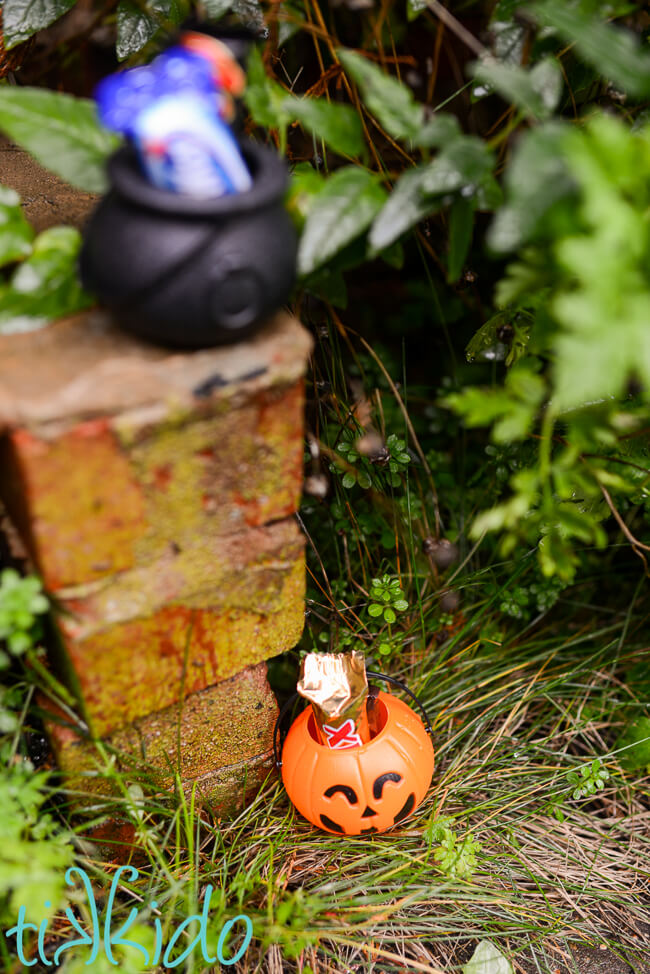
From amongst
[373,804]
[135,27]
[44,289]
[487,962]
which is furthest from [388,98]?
[487,962]

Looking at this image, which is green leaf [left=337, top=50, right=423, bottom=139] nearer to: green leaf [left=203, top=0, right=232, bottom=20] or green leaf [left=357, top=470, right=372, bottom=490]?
green leaf [left=203, top=0, right=232, bottom=20]

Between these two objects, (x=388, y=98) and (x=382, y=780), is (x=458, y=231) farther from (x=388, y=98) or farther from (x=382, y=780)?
(x=382, y=780)

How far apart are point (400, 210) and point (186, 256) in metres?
0.37

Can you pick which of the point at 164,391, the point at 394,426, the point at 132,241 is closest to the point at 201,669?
the point at 164,391

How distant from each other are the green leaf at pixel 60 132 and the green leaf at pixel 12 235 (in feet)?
0.36

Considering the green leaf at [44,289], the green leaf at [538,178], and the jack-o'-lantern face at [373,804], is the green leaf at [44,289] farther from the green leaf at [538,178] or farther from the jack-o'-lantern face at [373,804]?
the jack-o'-lantern face at [373,804]

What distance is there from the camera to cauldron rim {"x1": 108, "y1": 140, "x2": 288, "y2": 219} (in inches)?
39.2

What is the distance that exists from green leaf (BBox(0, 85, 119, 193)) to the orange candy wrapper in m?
0.95

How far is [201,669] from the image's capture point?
4.64ft

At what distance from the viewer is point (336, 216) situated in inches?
45.8

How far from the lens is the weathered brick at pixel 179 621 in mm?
1215

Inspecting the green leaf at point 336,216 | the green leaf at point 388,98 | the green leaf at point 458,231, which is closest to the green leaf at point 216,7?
the green leaf at point 388,98

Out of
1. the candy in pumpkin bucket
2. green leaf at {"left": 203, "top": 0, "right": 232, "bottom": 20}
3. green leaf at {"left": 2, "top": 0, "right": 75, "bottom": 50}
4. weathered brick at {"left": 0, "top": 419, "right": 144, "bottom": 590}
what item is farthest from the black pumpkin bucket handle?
green leaf at {"left": 2, "top": 0, "right": 75, "bottom": 50}

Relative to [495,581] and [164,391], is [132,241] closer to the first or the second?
[164,391]
